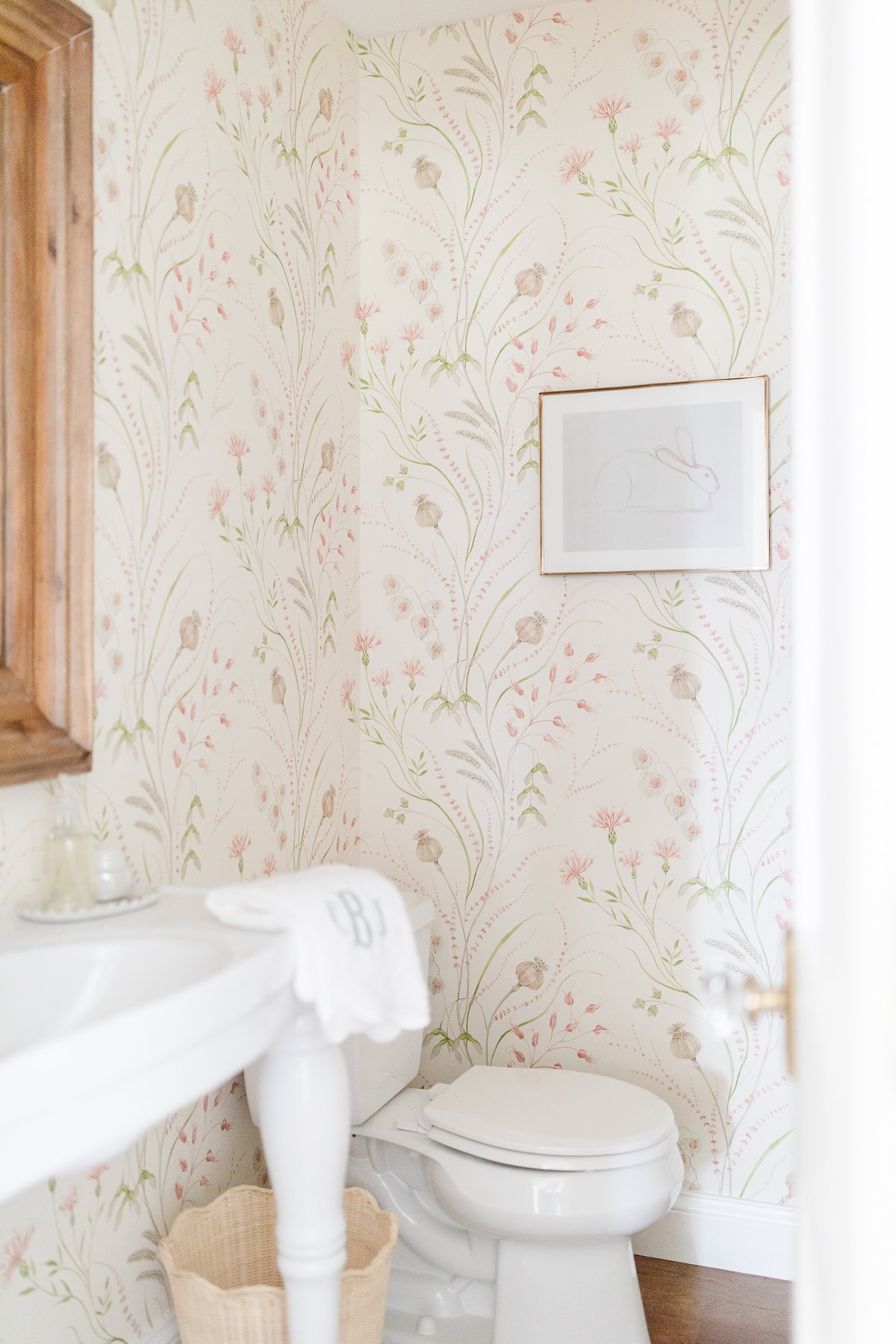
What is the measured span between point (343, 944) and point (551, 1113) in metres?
0.80

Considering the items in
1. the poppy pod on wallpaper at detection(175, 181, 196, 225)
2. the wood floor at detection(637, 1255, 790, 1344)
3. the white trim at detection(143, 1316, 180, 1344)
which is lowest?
the wood floor at detection(637, 1255, 790, 1344)

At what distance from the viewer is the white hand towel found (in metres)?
1.29

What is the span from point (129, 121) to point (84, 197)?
9.7 inches

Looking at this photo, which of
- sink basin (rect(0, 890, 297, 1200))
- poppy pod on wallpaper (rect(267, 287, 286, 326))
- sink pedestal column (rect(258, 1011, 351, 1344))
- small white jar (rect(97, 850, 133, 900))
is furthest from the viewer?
poppy pod on wallpaper (rect(267, 287, 286, 326))

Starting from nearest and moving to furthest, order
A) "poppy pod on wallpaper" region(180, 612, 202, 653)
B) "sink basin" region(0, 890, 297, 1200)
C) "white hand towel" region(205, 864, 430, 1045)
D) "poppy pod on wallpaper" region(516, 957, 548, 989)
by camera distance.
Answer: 1. "sink basin" region(0, 890, 297, 1200)
2. "white hand towel" region(205, 864, 430, 1045)
3. "poppy pod on wallpaper" region(180, 612, 202, 653)
4. "poppy pod on wallpaper" region(516, 957, 548, 989)

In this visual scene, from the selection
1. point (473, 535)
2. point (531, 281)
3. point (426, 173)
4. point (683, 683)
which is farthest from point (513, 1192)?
point (426, 173)

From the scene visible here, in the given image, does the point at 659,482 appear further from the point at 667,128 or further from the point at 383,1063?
the point at 383,1063

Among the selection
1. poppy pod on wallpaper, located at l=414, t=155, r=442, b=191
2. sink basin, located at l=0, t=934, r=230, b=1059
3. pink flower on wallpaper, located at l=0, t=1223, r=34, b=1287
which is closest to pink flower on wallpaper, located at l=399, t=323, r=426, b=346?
poppy pod on wallpaper, located at l=414, t=155, r=442, b=191

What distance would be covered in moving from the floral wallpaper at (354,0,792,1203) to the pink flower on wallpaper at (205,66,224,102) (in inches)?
23.0

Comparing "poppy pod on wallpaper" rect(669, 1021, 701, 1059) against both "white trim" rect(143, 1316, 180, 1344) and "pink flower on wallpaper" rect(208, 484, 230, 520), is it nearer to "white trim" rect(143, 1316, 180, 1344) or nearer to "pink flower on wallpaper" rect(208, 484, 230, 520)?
"white trim" rect(143, 1316, 180, 1344)

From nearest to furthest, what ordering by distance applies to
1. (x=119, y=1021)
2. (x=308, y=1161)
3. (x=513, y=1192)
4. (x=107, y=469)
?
(x=119, y=1021) → (x=308, y=1161) → (x=107, y=469) → (x=513, y=1192)

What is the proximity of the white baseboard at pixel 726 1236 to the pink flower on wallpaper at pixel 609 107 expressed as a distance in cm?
215

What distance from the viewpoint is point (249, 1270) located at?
6.07ft

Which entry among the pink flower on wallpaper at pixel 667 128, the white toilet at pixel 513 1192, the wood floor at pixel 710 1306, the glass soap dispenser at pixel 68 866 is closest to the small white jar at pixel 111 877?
the glass soap dispenser at pixel 68 866
